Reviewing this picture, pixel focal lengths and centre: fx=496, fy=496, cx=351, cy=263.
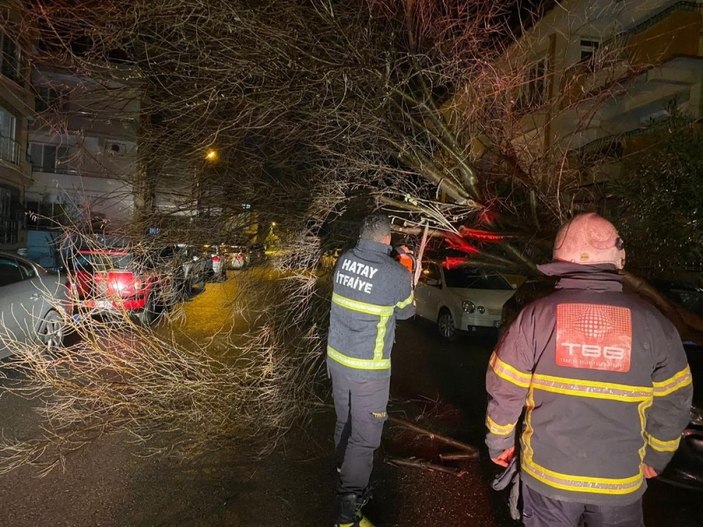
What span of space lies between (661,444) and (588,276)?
2.60ft

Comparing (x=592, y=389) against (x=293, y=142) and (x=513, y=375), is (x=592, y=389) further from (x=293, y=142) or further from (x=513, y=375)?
(x=293, y=142)

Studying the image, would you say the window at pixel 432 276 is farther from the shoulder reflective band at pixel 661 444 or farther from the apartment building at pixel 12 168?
the apartment building at pixel 12 168

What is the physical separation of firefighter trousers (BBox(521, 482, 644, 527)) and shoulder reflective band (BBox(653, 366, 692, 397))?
480mm

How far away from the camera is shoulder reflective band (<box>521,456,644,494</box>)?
2.01 meters

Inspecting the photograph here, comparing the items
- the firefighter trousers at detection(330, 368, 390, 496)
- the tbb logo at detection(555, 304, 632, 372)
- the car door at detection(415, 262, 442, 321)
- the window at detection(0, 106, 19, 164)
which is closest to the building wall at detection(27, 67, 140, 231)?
the firefighter trousers at detection(330, 368, 390, 496)

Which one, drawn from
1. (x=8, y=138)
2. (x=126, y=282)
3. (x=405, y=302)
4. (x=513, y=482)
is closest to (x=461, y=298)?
(x=126, y=282)

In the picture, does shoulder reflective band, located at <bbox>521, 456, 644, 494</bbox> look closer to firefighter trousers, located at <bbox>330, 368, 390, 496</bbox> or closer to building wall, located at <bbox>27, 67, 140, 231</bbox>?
firefighter trousers, located at <bbox>330, 368, 390, 496</bbox>

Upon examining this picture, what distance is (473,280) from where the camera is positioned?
10008mm

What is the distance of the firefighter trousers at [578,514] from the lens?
2.03m

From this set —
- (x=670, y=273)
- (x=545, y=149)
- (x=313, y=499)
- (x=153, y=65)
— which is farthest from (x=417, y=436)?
(x=153, y=65)

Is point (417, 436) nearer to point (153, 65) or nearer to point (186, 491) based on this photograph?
point (186, 491)

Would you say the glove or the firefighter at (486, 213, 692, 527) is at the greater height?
the firefighter at (486, 213, 692, 527)

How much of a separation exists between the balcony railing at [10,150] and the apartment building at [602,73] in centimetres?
2232

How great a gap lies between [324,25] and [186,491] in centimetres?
426
